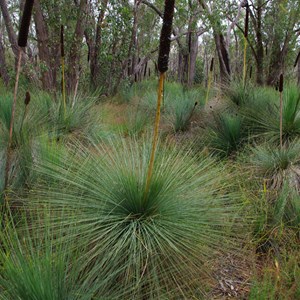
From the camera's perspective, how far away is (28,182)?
9.29 feet

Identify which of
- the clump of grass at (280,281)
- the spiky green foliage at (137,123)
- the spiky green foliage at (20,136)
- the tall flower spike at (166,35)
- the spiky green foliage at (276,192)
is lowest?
the clump of grass at (280,281)

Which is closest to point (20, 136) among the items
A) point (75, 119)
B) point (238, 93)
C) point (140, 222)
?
point (75, 119)

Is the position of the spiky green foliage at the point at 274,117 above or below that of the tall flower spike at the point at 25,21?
below

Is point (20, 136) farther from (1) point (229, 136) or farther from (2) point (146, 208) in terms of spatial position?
(1) point (229, 136)

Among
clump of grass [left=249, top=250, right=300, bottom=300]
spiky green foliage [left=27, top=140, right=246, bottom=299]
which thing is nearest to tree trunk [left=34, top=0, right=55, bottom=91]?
spiky green foliage [left=27, top=140, right=246, bottom=299]

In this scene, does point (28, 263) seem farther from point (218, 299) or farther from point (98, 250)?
point (218, 299)

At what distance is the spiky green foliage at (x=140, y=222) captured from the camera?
201 cm

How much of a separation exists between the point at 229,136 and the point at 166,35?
339cm

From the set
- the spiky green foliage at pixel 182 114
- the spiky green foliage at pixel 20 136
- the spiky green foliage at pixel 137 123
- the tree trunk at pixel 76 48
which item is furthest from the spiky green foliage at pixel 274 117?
the tree trunk at pixel 76 48

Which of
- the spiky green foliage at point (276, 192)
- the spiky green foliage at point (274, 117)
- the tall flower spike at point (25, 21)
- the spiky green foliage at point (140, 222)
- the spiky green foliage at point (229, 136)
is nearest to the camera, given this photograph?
the spiky green foliage at point (140, 222)

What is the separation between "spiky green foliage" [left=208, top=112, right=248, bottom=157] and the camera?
498cm

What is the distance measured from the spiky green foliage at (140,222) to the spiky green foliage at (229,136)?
2.44 metres

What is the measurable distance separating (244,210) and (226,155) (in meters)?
1.72

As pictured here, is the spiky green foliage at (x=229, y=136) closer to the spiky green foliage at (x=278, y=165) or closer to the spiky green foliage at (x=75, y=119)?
the spiky green foliage at (x=278, y=165)
